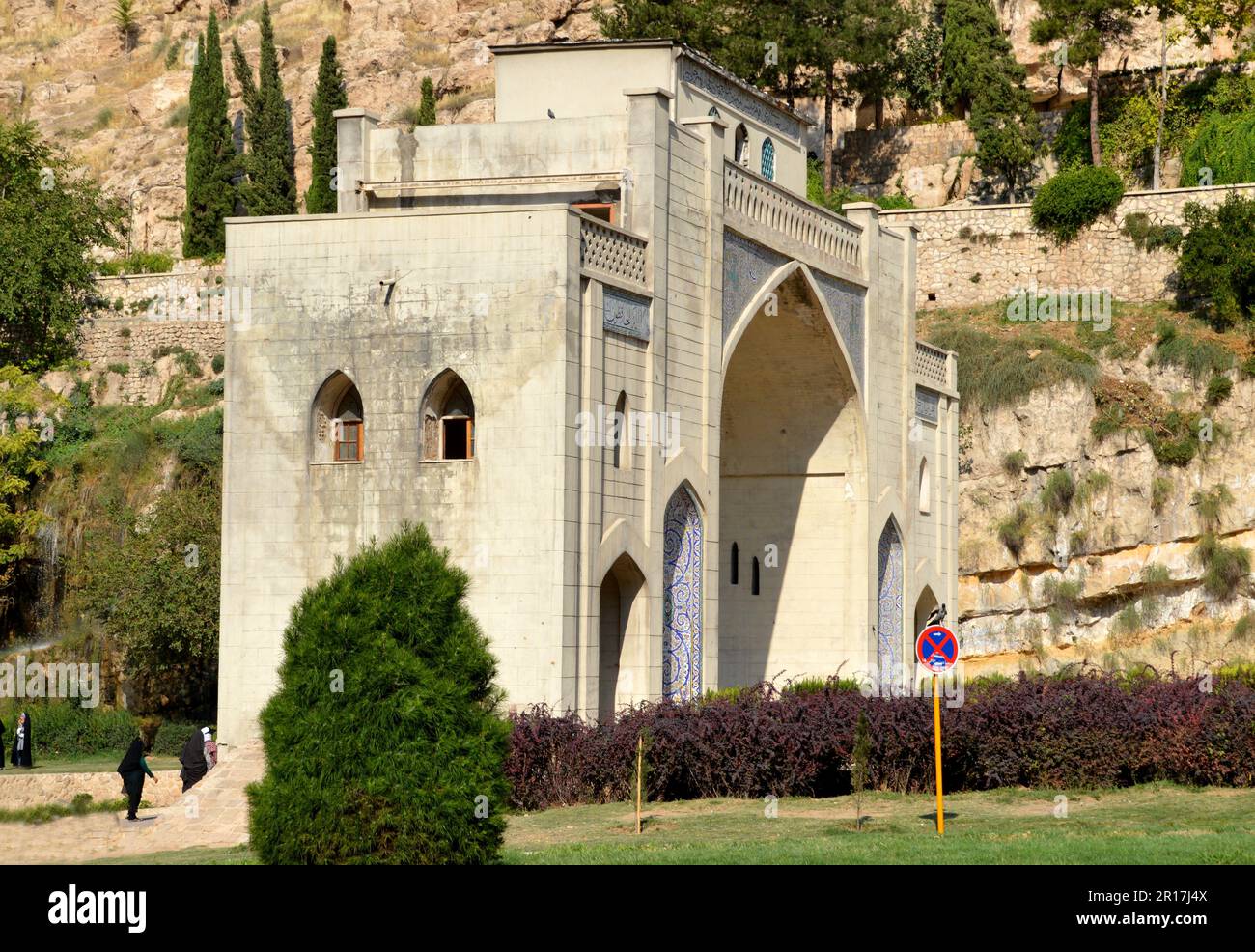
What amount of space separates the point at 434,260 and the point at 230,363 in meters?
2.81

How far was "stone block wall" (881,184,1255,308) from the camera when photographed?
45.7 m

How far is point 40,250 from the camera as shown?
153 ft

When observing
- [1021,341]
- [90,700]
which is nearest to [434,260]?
[90,700]

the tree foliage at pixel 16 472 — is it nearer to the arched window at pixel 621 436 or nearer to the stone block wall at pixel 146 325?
the stone block wall at pixel 146 325

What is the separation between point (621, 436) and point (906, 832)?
23.7ft

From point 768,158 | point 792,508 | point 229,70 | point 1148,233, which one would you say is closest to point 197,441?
point 792,508

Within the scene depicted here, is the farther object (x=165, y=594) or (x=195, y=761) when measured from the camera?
(x=165, y=594)

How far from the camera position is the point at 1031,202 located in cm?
4734

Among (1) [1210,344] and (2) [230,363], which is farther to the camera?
(1) [1210,344]

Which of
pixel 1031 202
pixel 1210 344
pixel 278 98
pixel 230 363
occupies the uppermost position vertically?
pixel 278 98

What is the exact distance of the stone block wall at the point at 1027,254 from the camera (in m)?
45.7

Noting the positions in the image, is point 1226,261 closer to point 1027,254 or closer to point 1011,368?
point 1027,254
